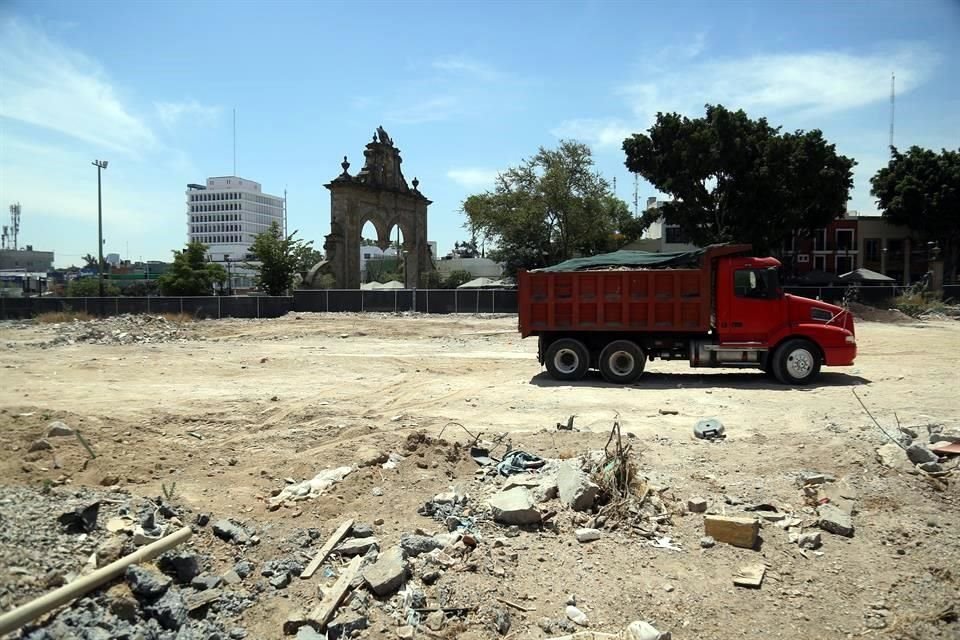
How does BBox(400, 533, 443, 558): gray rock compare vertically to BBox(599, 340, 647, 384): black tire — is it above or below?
below

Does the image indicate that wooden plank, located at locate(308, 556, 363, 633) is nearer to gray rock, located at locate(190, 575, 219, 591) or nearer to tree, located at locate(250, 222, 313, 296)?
gray rock, located at locate(190, 575, 219, 591)

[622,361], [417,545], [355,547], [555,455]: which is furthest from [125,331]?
[417,545]

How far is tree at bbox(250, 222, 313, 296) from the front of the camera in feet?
145

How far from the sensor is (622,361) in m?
14.8

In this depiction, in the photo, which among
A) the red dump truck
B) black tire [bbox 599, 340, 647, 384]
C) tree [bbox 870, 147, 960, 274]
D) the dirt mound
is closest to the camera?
the red dump truck

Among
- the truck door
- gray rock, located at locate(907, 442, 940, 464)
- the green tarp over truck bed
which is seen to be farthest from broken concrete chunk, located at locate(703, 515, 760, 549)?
the green tarp over truck bed

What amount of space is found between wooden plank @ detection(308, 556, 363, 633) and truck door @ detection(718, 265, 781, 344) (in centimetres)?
1085

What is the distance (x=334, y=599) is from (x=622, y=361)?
1068 cm

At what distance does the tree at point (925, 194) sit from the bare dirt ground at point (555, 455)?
44.1m

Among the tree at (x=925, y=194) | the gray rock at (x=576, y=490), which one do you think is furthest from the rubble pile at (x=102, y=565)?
the tree at (x=925, y=194)

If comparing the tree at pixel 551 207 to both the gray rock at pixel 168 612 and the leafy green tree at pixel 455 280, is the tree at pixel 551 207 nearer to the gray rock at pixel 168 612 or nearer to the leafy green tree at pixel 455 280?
the leafy green tree at pixel 455 280

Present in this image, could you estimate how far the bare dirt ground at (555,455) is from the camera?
17.3ft

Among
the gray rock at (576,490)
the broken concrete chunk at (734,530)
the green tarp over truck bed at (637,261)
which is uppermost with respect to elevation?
the green tarp over truck bed at (637,261)

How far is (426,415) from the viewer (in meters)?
11.3
